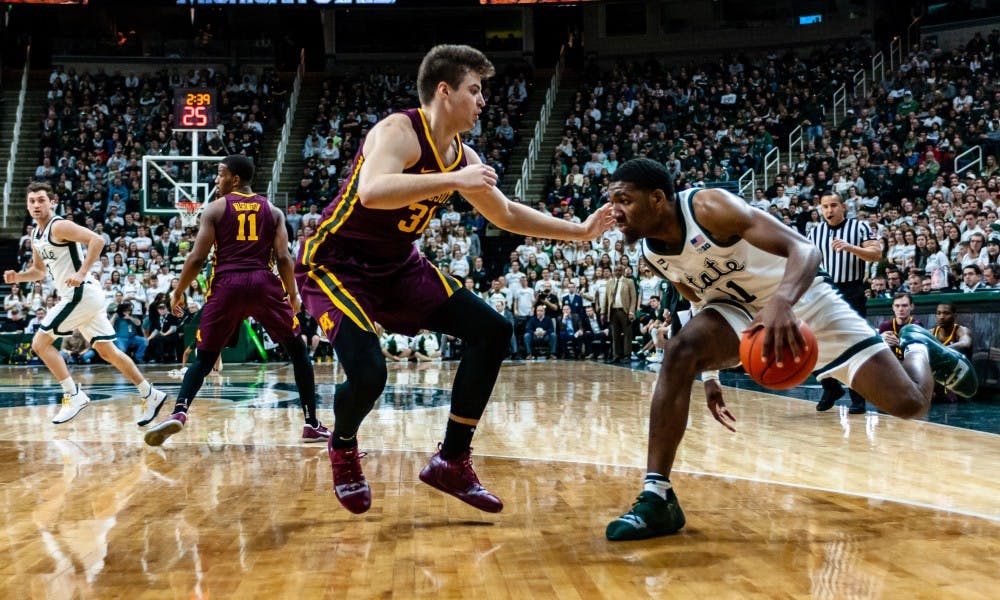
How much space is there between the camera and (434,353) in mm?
15930

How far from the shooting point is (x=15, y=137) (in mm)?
23844

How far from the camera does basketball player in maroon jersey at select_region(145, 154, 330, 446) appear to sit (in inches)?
231

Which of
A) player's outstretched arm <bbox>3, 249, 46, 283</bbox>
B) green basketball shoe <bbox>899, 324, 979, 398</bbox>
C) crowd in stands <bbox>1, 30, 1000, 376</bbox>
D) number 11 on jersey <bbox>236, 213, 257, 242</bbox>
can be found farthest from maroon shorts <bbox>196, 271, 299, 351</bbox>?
crowd in stands <bbox>1, 30, 1000, 376</bbox>

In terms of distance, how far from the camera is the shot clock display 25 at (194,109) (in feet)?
57.4

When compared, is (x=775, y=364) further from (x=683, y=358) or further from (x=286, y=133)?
(x=286, y=133)

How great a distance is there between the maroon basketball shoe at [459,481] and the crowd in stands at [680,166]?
717cm

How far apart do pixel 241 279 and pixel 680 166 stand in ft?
52.6

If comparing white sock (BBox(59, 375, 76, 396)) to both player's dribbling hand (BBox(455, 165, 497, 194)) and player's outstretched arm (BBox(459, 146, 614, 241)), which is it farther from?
player's dribbling hand (BBox(455, 165, 497, 194))

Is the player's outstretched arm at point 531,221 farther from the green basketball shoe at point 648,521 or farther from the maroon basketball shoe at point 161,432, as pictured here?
the maroon basketball shoe at point 161,432

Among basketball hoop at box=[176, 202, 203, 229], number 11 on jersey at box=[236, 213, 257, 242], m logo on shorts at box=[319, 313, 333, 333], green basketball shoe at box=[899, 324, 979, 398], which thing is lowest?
green basketball shoe at box=[899, 324, 979, 398]

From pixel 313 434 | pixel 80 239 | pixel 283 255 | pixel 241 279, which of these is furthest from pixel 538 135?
pixel 313 434

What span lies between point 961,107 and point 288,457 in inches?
683

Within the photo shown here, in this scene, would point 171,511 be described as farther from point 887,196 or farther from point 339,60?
point 339,60

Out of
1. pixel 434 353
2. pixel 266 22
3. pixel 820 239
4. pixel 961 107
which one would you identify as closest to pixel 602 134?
pixel 961 107
